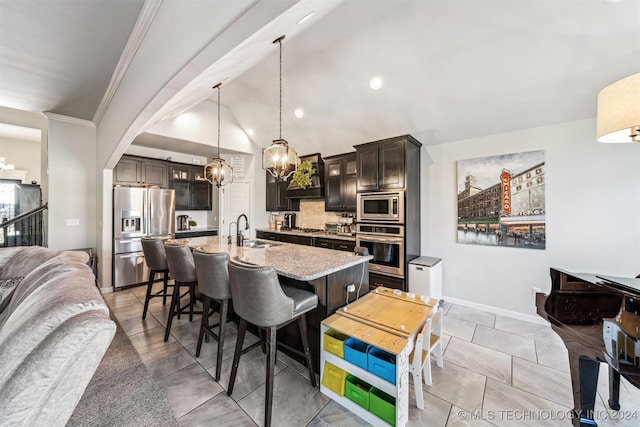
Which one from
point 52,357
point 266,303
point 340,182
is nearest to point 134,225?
point 340,182

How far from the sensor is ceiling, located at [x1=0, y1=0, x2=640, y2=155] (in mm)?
2094

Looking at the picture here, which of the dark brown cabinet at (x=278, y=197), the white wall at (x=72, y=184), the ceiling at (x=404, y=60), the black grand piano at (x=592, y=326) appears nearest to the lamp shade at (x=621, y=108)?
the black grand piano at (x=592, y=326)

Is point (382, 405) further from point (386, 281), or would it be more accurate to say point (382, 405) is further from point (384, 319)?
point (386, 281)

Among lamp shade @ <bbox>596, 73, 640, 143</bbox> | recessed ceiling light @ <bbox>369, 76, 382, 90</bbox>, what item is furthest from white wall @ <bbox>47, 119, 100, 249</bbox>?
lamp shade @ <bbox>596, 73, 640, 143</bbox>

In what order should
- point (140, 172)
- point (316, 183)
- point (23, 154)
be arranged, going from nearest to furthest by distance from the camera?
point (140, 172) → point (316, 183) → point (23, 154)

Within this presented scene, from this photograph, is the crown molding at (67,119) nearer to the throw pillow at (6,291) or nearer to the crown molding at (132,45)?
the crown molding at (132,45)

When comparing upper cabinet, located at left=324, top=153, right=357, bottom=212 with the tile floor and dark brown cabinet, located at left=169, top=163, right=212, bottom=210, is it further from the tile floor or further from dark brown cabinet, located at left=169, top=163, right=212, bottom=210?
dark brown cabinet, located at left=169, top=163, right=212, bottom=210

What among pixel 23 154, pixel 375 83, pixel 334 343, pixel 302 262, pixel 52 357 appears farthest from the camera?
pixel 23 154

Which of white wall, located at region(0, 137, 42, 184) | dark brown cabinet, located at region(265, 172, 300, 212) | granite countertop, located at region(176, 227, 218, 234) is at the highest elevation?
white wall, located at region(0, 137, 42, 184)

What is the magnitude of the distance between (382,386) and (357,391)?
0.23m

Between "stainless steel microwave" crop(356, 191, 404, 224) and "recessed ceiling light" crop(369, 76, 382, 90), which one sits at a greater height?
"recessed ceiling light" crop(369, 76, 382, 90)

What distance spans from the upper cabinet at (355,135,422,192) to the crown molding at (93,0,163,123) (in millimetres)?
2971

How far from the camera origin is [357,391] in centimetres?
164

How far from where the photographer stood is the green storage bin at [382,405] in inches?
58.2
